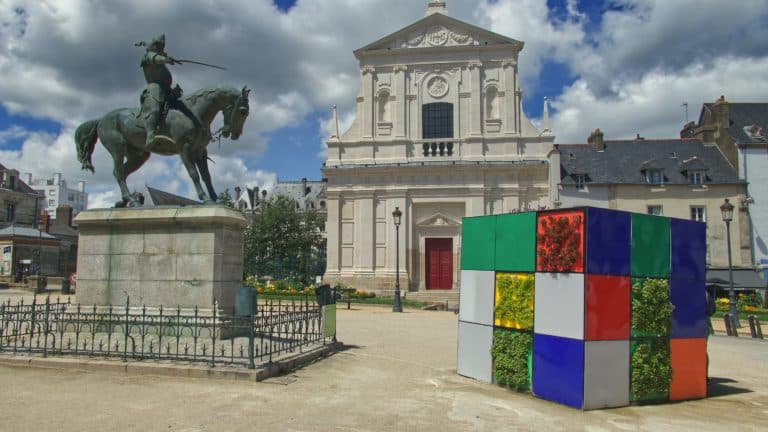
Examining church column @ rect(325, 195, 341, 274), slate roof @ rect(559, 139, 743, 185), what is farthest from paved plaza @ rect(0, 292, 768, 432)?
slate roof @ rect(559, 139, 743, 185)

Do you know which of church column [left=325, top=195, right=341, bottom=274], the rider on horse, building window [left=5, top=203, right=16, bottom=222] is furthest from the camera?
building window [left=5, top=203, right=16, bottom=222]

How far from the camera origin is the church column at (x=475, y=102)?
3638 cm

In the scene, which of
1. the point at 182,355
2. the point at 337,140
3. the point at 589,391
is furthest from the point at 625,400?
the point at 337,140

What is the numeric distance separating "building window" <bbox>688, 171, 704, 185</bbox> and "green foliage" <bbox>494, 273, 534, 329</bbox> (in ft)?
108

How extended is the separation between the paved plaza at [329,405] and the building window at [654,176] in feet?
95.7

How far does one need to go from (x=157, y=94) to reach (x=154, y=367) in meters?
5.20

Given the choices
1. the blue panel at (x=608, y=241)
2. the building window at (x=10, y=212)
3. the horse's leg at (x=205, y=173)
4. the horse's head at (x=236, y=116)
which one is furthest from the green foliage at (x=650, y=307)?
the building window at (x=10, y=212)

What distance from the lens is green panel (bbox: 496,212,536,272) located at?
930cm

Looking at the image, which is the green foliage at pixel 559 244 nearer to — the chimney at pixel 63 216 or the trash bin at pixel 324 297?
the trash bin at pixel 324 297

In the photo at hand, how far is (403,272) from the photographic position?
35.4 meters

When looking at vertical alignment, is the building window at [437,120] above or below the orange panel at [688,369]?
above

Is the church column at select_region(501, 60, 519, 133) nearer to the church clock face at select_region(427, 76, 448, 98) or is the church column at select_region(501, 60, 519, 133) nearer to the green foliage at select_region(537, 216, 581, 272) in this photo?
the church clock face at select_region(427, 76, 448, 98)

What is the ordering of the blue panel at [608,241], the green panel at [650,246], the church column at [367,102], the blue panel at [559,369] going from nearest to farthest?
the blue panel at [559,369] → the blue panel at [608,241] → the green panel at [650,246] → the church column at [367,102]

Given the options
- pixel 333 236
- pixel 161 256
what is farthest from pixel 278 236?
pixel 161 256
